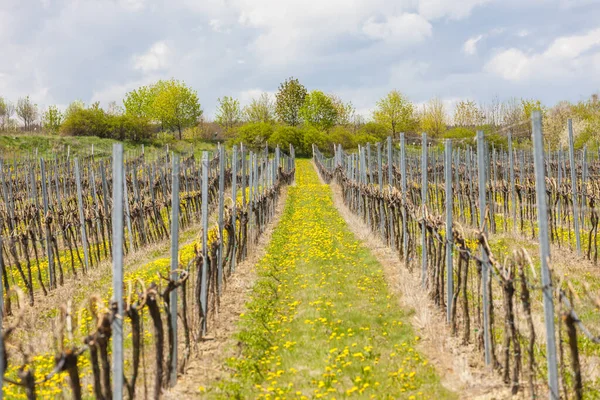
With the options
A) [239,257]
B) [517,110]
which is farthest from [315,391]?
[517,110]

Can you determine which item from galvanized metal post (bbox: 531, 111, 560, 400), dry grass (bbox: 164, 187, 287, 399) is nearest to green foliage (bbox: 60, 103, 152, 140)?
dry grass (bbox: 164, 187, 287, 399)

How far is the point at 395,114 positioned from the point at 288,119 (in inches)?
649

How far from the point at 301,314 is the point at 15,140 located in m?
45.8

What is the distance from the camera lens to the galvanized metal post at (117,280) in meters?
4.09

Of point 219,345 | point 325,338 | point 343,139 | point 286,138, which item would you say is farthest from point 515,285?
point 343,139

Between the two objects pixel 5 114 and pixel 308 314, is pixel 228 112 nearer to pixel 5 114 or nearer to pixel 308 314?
pixel 5 114

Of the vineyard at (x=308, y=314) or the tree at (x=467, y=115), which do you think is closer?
the vineyard at (x=308, y=314)

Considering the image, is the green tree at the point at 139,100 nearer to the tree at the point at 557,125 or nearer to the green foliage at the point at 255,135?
the green foliage at the point at 255,135

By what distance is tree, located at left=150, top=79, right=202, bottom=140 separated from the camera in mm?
69812

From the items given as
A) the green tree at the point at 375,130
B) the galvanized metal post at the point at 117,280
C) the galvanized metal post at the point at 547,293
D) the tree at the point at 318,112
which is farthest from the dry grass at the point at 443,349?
the tree at the point at 318,112

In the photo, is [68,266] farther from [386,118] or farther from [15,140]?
[386,118]

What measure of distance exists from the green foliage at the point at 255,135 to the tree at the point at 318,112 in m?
18.2

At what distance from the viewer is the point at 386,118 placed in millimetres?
76250

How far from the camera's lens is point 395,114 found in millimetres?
76062
